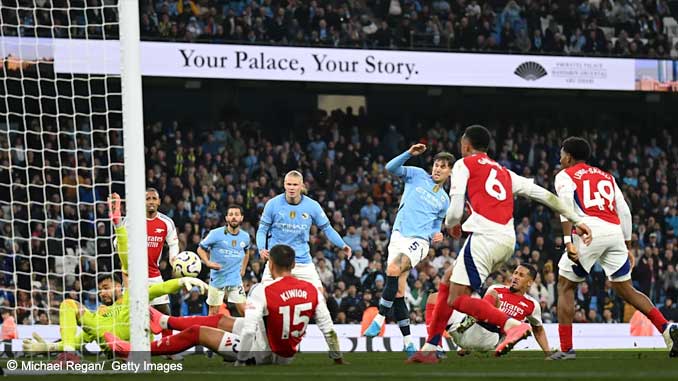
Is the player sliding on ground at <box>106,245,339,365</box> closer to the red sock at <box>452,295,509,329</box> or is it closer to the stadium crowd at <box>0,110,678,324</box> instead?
the red sock at <box>452,295,509,329</box>

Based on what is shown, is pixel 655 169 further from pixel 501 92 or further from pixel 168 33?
pixel 168 33

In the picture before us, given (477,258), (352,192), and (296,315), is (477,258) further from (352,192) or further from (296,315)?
(352,192)

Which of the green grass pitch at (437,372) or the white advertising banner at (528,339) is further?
the white advertising banner at (528,339)

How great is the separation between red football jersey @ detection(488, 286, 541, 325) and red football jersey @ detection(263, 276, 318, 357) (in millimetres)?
3444

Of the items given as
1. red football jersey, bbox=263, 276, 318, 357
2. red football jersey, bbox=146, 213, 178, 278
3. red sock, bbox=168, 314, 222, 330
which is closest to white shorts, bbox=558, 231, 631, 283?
red football jersey, bbox=263, 276, 318, 357

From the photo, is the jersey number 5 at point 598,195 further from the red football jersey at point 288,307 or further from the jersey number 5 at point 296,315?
the jersey number 5 at point 296,315

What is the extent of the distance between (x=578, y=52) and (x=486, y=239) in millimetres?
19156

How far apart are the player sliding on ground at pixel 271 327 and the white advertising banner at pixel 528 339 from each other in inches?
314

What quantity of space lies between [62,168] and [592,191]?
17.1 ft

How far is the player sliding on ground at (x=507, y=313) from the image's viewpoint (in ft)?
38.9

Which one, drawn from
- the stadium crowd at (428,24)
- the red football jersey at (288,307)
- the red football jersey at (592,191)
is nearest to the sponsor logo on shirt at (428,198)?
the red football jersey at (592,191)

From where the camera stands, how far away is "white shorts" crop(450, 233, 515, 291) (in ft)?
30.9

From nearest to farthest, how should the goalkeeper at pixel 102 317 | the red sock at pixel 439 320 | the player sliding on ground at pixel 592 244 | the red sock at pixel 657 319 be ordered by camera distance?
the red sock at pixel 439 320, the goalkeeper at pixel 102 317, the player sliding on ground at pixel 592 244, the red sock at pixel 657 319

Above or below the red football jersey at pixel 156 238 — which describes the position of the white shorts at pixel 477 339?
below
